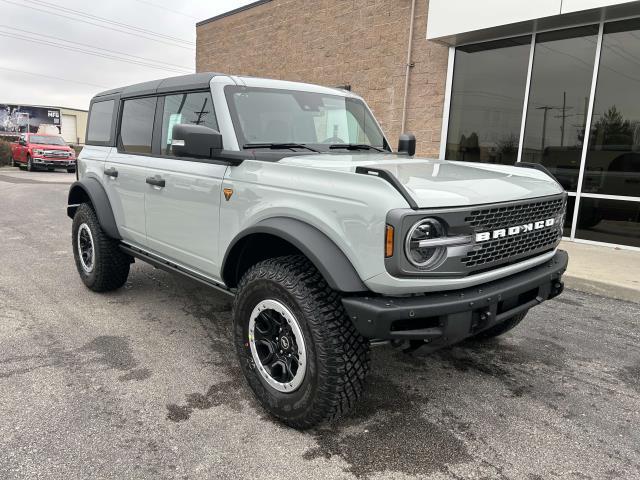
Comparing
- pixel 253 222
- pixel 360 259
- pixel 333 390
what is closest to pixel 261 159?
pixel 253 222

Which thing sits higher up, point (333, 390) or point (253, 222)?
point (253, 222)

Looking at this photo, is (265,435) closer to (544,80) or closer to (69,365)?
(69,365)

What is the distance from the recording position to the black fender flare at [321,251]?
7.75ft

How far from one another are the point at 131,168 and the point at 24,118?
46.2m

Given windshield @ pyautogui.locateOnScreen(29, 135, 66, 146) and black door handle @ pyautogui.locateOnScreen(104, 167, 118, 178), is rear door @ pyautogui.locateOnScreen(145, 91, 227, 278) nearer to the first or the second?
black door handle @ pyautogui.locateOnScreen(104, 167, 118, 178)

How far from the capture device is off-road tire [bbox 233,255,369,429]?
96.1 inches

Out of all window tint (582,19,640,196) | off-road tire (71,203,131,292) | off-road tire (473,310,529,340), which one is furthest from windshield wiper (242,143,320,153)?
window tint (582,19,640,196)

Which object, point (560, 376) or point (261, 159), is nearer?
point (261, 159)

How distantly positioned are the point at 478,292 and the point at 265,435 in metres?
Answer: 1.34

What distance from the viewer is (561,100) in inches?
332

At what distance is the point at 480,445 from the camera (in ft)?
8.50

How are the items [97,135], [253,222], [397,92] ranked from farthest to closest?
[397,92] < [97,135] < [253,222]

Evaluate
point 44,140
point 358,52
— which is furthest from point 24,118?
point 358,52

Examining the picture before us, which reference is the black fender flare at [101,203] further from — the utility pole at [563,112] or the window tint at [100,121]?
the utility pole at [563,112]
